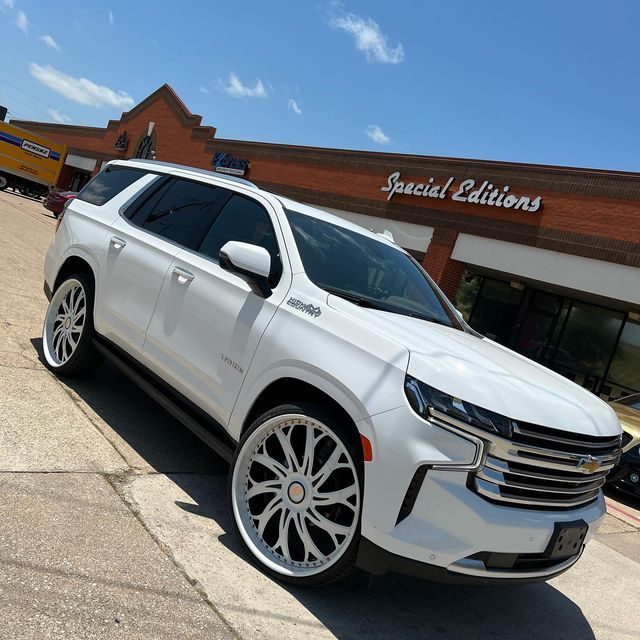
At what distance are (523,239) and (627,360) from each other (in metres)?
4.01

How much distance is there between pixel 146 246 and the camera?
4.36 metres

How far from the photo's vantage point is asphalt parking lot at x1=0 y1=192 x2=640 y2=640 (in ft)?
8.05

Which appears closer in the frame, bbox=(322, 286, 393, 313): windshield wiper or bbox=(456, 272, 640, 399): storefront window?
bbox=(322, 286, 393, 313): windshield wiper

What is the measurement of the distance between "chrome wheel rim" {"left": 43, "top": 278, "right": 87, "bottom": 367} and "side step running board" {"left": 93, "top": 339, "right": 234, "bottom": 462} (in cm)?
34

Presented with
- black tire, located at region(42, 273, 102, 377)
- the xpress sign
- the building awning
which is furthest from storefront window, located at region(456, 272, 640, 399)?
black tire, located at region(42, 273, 102, 377)

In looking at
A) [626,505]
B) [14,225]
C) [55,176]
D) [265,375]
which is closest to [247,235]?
[265,375]

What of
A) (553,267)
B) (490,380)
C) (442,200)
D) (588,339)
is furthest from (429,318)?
(442,200)

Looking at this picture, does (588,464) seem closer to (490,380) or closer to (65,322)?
(490,380)

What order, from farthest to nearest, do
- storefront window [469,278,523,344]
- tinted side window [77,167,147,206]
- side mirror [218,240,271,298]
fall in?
1. storefront window [469,278,523,344]
2. tinted side window [77,167,147,206]
3. side mirror [218,240,271,298]

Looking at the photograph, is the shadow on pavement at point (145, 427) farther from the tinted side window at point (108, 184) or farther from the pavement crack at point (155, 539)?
the tinted side window at point (108, 184)

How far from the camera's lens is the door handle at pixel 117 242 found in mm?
4555

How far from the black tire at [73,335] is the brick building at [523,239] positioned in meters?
12.1

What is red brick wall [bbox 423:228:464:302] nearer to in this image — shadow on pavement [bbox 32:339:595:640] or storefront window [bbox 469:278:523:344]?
storefront window [bbox 469:278:523:344]

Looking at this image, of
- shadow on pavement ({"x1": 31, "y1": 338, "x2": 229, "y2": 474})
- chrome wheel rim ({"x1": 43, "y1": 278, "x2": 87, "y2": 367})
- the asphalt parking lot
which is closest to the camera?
the asphalt parking lot
